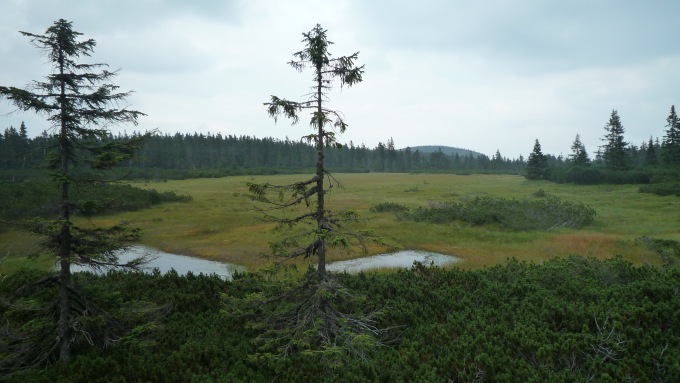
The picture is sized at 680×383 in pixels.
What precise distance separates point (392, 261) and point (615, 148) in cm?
6479

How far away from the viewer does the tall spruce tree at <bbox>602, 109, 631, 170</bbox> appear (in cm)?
6896

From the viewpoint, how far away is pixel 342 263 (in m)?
23.5

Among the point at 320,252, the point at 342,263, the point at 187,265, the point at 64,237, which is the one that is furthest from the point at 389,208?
the point at 64,237

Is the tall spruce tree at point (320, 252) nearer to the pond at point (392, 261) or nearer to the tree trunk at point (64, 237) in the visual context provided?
the tree trunk at point (64, 237)

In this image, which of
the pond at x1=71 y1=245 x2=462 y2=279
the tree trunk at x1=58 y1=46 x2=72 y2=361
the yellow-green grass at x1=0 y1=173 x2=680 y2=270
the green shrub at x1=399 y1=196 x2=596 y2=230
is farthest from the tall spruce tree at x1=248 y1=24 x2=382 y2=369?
the green shrub at x1=399 y1=196 x2=596 y2=230

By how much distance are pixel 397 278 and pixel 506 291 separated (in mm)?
3700

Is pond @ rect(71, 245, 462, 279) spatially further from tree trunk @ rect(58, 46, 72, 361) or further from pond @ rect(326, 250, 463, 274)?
tree trunk @ rect(58, 46, 72, 361)

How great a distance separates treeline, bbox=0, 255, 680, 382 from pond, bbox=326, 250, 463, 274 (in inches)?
353

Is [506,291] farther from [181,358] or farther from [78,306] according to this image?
[78,306]

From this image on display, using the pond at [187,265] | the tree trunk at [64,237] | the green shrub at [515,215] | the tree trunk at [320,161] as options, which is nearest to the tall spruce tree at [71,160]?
the tree trunk at [64,237]

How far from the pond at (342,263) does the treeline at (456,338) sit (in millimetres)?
8687

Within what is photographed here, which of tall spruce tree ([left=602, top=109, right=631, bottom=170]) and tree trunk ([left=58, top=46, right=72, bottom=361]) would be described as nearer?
tree trunk ([left=58, top=46, right=72, bottom=361])

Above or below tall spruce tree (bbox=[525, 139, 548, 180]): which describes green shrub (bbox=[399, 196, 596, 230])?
below

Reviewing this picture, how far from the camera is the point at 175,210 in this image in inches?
1654
